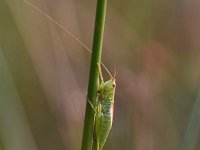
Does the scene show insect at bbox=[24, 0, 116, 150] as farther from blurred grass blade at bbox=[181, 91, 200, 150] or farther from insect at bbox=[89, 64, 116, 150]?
blurred grass blade at bbox=[181, 91, 200, 150]

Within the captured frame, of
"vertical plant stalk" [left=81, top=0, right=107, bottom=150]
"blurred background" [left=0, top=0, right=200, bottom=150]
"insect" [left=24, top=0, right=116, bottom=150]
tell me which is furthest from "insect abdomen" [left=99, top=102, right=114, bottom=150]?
"blurred background" [left=0, top=0, right=200, bottom=150]

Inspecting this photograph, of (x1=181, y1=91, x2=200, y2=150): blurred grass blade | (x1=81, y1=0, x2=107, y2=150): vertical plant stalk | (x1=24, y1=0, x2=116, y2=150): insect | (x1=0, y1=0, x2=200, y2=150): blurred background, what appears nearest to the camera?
(x1=81, y1=0, x2=107, y2=150): vertical plant stalk

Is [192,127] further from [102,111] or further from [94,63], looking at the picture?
[94,63]

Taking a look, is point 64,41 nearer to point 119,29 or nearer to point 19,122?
point 119,29

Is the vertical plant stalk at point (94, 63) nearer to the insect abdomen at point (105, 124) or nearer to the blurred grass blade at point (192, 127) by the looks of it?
the insect abdomen at point (105, 124)

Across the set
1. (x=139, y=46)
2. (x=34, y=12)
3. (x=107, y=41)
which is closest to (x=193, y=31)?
(x=139, y=46)

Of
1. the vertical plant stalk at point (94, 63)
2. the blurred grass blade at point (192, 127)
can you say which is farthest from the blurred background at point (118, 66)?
the vertical plant stalk at point (94, 63)
